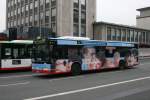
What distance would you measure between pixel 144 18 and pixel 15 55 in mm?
76293

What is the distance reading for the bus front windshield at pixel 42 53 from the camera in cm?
1898

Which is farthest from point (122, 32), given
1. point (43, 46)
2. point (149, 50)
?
point (43, 46)

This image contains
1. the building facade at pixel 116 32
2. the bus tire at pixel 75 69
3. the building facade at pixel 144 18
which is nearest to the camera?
the bus tire at pixel 75 69

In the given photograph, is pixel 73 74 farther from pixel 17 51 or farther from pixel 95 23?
pixel 95 23

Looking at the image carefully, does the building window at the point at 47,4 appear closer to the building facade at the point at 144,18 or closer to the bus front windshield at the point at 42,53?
the building facade at the point at 144,18

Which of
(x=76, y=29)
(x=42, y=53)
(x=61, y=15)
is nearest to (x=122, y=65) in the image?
(x=42, y=53)

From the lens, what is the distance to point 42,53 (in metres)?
19.3

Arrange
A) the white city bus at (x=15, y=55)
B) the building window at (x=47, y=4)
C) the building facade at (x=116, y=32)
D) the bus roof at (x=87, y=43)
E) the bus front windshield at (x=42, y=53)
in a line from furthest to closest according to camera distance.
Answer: the building facade at (x=116, y=32), the building window at (x=47, y=4), the white city bus at (x=15, y=55), the bus roof at (x=87, y=43), the bus front windshield at (x=42, y=53)

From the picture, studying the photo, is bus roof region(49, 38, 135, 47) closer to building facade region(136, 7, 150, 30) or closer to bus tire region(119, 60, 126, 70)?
bus tire region(119, 60, 126, 70)

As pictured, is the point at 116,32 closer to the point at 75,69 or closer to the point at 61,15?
the point at 61,15

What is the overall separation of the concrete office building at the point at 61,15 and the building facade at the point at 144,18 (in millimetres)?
27240

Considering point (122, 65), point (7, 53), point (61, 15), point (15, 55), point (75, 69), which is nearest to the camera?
point (75, 69)

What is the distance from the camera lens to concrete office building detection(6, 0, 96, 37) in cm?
6397

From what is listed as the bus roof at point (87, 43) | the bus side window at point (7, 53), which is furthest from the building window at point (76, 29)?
the bus side window at point (7, 53)
